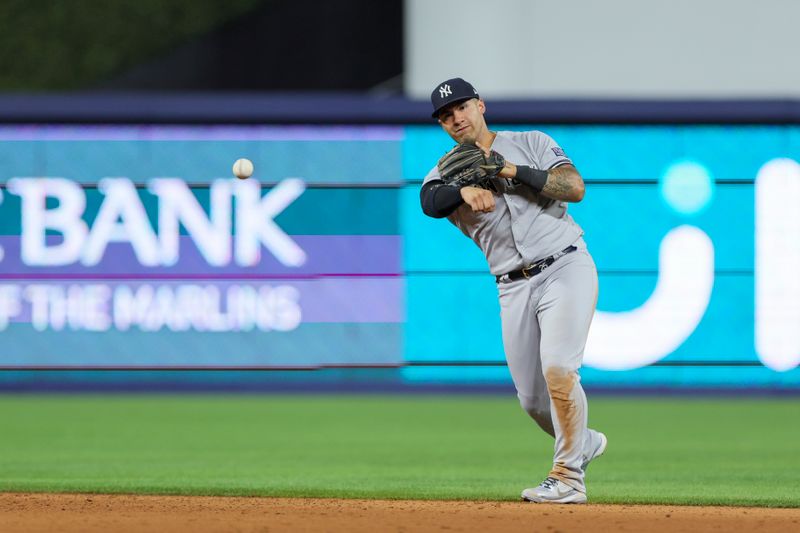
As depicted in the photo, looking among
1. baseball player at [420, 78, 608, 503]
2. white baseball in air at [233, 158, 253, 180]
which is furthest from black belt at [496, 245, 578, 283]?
white baseball in air at [233, 158, 253, 180]

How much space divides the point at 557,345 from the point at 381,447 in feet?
12.4

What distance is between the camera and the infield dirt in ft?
20.5

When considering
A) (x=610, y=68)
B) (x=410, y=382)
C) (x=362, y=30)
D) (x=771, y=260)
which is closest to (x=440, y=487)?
(x=410, y=382)

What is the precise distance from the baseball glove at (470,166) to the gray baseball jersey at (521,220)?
16cm

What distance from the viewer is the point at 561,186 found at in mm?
6590

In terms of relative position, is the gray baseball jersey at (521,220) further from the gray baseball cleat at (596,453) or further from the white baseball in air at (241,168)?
the white baseball in air at (241,168)

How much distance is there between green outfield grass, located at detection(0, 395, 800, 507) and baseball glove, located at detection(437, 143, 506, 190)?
1.73 metres

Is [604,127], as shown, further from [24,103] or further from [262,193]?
[24,103]

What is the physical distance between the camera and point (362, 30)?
94.4ft

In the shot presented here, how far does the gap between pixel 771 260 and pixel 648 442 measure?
4.21 m

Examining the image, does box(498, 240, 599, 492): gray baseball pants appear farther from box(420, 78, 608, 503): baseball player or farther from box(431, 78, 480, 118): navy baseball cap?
box(431, 78, 480, 118): navy baseball cap

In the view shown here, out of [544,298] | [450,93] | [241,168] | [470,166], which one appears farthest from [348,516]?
[241,168]

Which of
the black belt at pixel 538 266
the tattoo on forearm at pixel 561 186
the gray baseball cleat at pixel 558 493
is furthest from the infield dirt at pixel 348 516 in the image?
the tattoo on forearm at pixel 561 186

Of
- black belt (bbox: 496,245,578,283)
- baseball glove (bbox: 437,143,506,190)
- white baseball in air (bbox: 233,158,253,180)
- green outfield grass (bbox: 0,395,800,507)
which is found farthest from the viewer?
white baseball in air (bbox: 233,158,253,180)
